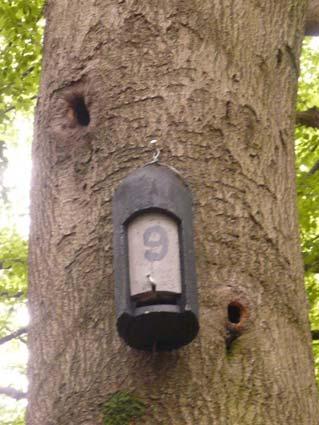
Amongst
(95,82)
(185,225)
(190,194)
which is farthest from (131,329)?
(95,82)

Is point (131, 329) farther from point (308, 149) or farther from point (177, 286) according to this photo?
point (308, 149)

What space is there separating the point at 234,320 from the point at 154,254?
0.39 m

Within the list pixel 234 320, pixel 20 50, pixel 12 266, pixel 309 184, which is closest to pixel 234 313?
pixel 234 320

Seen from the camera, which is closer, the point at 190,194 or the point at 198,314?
the point at 198,314

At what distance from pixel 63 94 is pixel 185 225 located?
845mm

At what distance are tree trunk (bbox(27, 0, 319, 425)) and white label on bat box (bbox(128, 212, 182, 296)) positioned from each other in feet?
0.75

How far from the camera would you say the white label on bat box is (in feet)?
6.30

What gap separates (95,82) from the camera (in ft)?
8.46

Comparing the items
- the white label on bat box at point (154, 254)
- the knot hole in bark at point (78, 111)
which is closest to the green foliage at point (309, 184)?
the knot hole in bark at point (78, 111)

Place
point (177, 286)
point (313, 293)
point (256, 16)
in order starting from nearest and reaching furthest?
1. point (177, 286)
2. point (256, 16)
3. point (313, 293)

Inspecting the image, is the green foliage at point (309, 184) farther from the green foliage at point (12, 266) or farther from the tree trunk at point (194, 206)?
the tree trunk at point (194, 206)

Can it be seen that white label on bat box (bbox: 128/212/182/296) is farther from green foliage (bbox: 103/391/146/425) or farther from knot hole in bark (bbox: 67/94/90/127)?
knot hole in bark (bbox: 67/94/90/127)

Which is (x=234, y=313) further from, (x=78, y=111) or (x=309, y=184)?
(x=309, y=184)

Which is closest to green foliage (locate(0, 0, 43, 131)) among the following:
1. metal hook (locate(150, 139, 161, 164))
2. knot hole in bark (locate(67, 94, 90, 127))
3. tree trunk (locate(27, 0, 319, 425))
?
tree trunk (locate(27, 0, 319, 425))
